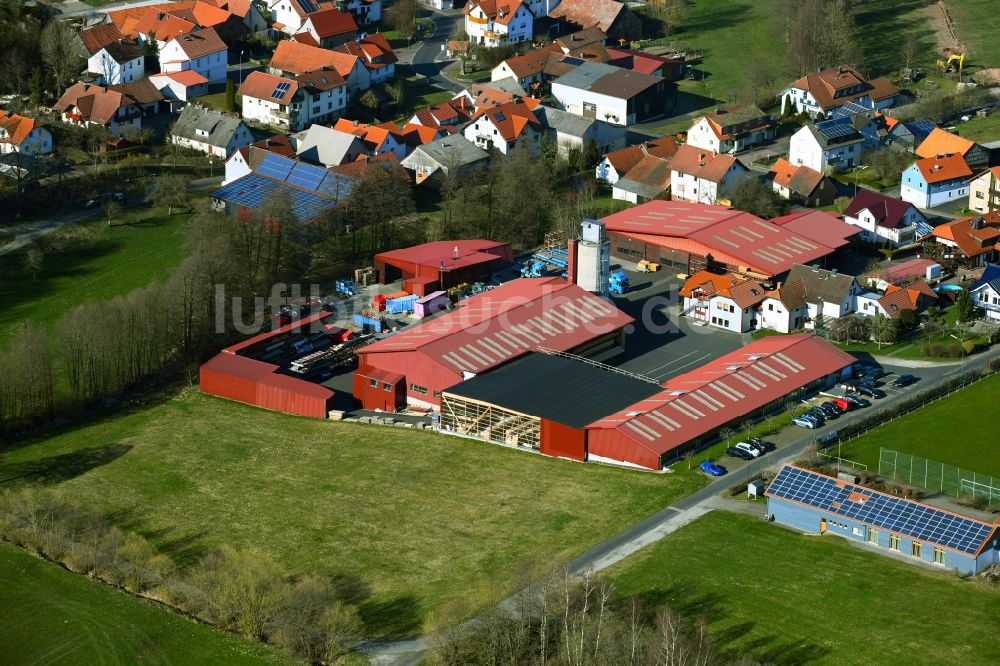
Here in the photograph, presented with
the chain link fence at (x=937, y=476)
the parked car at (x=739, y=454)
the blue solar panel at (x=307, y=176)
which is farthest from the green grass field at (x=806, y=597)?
the blue solar panel at (x=307, y=176)

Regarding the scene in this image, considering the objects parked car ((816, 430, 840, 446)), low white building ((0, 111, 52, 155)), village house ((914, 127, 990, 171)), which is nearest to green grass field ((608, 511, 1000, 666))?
parked car ((816, 430, 840, 446))

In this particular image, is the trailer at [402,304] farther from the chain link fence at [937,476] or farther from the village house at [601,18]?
the village house at [601,18]

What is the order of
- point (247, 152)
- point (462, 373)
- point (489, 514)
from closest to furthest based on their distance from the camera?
1. point (489, 514)
2. point (462, 373)
3. point (247, 152)

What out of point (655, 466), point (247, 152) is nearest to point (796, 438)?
point (655, 466)

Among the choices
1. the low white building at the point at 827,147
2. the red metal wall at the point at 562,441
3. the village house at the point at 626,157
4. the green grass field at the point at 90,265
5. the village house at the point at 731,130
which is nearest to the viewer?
the red metal wall at the point at 562,441

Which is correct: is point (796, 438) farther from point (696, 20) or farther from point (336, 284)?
point (696, 20)

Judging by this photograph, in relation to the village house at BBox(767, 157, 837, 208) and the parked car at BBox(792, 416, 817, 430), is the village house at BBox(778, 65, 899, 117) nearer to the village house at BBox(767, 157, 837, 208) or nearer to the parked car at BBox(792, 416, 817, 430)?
the village house at BBox(767, 157, 837, 208)
